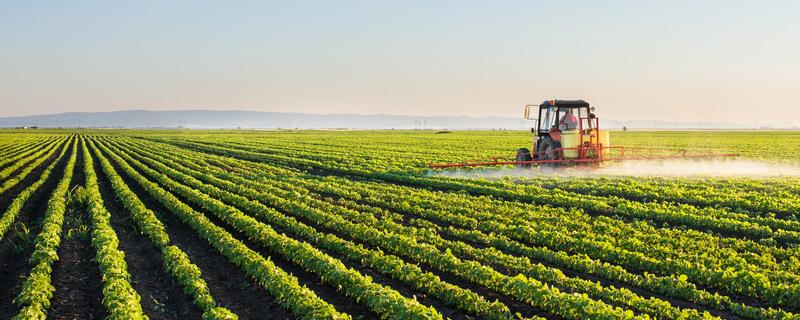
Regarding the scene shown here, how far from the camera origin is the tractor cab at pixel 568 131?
21.8 m

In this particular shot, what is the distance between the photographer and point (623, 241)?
1078 centimetres

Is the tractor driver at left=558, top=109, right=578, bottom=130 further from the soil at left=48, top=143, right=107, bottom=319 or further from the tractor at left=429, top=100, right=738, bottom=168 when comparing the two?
the soil at left=48, top=143, right=107, bottom=319

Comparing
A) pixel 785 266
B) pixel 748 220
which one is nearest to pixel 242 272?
pixel 785 266

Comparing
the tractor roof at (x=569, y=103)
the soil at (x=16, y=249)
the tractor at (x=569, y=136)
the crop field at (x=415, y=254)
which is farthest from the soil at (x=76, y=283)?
the tractor roof at (x=569, y=103)

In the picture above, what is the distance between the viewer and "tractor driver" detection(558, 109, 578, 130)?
22312 mm

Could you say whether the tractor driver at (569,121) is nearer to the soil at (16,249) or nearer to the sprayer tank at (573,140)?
the sprayer tank at (573,140)

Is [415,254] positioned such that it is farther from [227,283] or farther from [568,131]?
[568,131]

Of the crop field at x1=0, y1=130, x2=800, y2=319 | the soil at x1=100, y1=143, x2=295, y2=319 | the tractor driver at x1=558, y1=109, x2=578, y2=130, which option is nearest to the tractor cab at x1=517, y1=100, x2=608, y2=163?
the tractor driver at x1=558, y1=109, x2=578, y2=130

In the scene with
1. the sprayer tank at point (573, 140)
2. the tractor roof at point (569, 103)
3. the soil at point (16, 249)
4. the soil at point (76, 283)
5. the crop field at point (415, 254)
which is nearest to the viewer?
the crop field at point (415, 254)

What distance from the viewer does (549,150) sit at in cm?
2261

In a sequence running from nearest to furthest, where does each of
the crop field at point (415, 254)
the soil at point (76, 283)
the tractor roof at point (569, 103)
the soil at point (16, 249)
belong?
the crop field at point (415, 254) → the soil at point (76, 283) → the soil at point (16, 249) → the tractor roof at point (569, 103)

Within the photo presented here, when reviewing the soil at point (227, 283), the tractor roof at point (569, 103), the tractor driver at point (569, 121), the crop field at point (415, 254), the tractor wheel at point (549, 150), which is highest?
the tractor roof at point (569, 103)

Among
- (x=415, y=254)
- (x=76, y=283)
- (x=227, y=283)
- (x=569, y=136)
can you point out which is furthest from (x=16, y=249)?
(x=569, y=136)

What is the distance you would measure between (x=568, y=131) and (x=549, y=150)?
108 cm
